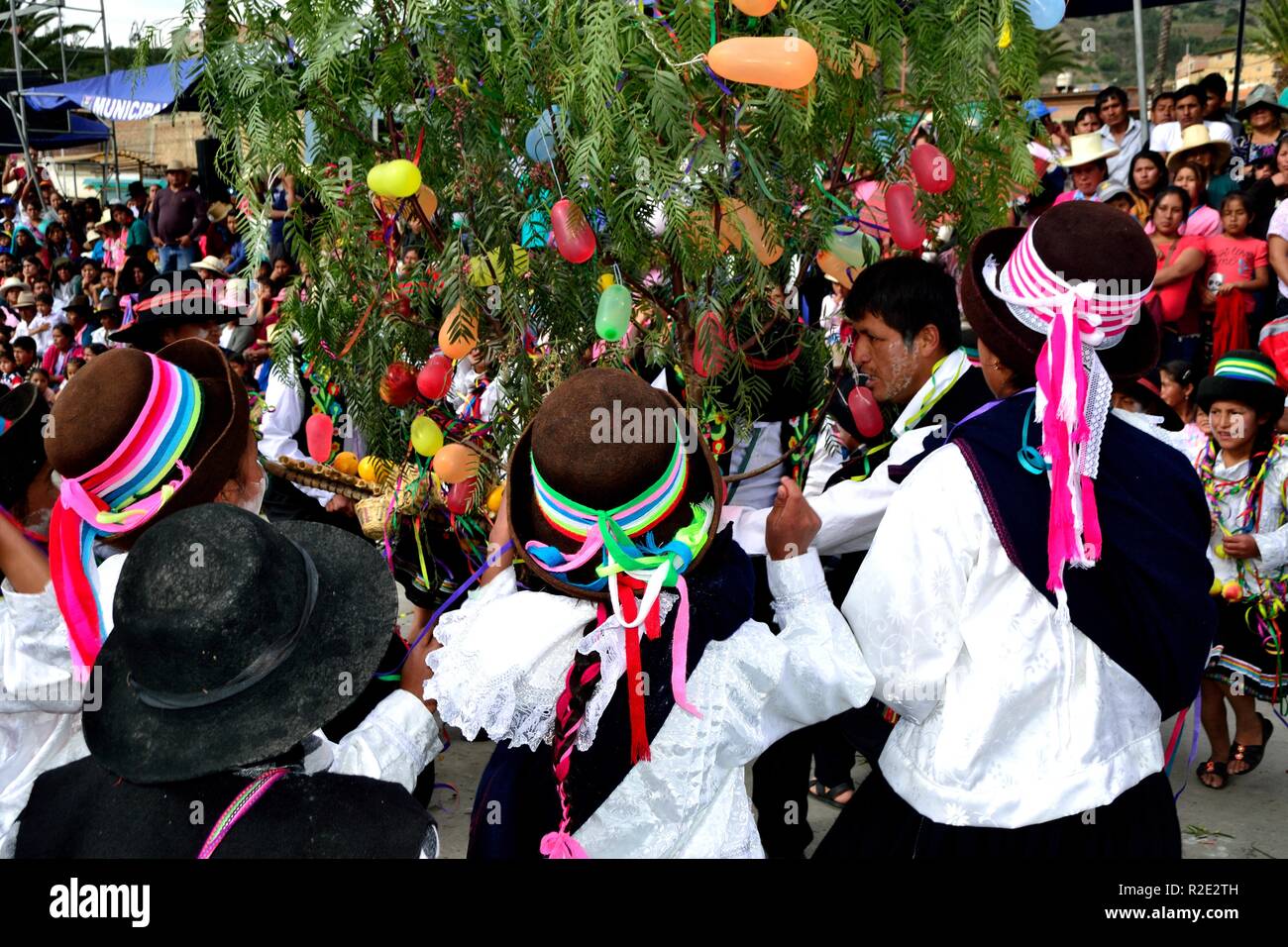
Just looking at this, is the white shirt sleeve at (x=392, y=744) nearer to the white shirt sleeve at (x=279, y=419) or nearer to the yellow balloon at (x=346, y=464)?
the yellow balloon at (x=346, y=464)

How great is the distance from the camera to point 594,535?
2057 mm

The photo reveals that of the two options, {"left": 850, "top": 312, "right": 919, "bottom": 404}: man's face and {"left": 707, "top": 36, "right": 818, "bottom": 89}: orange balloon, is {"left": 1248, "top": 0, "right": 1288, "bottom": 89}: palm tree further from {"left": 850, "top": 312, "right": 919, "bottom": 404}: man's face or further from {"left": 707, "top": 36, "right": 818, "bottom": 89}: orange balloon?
{"left": 707, "top": 36, "right": 818, "bottom": 89}: orange balloon

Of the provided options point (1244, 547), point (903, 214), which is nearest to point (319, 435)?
point (903, 214)

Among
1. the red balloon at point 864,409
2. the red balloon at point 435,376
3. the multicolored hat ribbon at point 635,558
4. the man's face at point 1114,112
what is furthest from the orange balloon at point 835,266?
the man's face at point 1114,112

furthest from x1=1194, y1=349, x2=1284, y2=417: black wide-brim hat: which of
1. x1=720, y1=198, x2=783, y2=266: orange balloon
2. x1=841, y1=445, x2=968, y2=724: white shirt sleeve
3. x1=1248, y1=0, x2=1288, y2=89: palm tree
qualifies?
x1=1248, y1=0, x2=1288, y2=89: palm tree

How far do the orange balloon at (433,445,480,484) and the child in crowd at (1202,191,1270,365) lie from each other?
17.4 ft

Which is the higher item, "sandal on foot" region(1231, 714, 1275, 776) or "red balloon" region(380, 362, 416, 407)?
"red balloon" region(380, 362, 416, 407)

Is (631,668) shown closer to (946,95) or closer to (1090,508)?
(1090,508)

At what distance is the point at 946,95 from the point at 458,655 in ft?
5.53

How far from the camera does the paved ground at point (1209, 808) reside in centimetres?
400

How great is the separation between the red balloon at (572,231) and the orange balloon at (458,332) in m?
0.32

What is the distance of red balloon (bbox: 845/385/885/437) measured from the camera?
3.36 m

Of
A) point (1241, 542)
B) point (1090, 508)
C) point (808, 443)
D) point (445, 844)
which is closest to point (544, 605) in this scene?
point (1090, 508)
